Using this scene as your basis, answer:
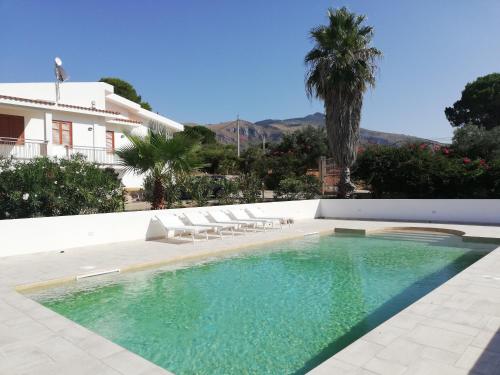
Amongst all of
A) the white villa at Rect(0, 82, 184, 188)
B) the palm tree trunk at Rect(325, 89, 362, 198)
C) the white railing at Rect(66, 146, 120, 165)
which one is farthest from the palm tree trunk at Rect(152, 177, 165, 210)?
the palm tree trunk at Rect(325, 89, 362, 198)

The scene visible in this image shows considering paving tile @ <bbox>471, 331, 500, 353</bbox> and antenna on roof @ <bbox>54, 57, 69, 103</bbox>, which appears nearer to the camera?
paving tile @ <bbox>471, 331, 500, 353</bbox>

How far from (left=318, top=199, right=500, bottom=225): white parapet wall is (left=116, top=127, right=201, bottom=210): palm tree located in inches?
322

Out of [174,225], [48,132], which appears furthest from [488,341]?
[48,132]

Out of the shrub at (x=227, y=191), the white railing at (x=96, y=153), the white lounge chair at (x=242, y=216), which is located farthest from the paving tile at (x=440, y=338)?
the white railing at (x=96, y=153)

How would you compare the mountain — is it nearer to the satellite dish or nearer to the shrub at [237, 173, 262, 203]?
the satellite dish

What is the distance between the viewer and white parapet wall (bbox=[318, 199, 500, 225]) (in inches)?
632

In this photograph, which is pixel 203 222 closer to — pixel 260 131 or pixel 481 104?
pixel 481 104

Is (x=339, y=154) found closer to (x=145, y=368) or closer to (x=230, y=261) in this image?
(x=230, y=261)

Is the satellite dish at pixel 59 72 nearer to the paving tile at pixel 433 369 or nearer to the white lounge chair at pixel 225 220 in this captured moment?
the white lounge chair at pixel 225 220

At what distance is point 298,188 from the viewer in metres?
20.2

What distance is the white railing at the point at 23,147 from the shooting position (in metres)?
18.6

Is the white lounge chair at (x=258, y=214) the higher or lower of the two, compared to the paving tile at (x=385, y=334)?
higher

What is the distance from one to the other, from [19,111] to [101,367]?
19646mm

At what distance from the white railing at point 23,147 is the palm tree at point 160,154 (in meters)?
8.20
